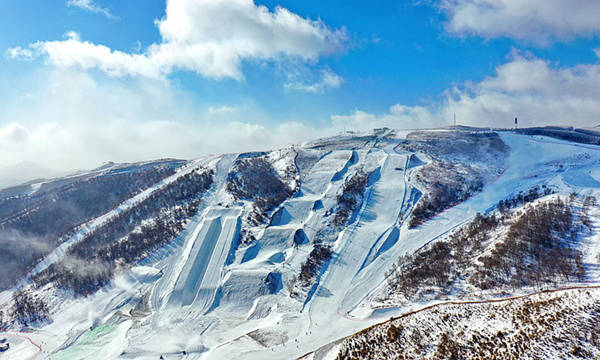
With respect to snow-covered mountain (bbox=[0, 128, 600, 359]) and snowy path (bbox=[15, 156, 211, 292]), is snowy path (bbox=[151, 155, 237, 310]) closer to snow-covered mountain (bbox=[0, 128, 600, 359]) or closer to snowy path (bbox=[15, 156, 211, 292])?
snow-covered mountain (bbox=[0, 128, 600, 359])

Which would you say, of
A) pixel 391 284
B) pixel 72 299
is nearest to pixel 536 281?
pixel 391 284

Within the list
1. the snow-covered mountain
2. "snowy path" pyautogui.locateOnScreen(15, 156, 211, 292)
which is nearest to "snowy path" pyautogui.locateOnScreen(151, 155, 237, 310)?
the snow-covered mountain

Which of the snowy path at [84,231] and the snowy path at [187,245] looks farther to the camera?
the snowy path at [84,231]

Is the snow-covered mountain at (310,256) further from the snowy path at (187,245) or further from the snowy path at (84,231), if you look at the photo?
the snowy path at (84,231)

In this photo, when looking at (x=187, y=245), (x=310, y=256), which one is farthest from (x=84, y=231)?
(x=310, y=256)

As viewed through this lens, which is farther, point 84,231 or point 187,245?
point 84,231

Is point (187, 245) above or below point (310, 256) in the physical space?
above

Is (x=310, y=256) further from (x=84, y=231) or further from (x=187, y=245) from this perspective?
(x=84, y=231)

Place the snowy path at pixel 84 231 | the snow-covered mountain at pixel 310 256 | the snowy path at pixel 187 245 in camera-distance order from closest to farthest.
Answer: the snow-covered mountain at pixel 310 256 < the snowy path at pixel 187 245 < the snowy path at pixel 84 231

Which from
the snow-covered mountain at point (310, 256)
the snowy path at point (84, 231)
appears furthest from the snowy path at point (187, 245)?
the snowy path at point (84, 231)

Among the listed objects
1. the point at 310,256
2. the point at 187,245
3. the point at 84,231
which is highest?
the point at 84,231
